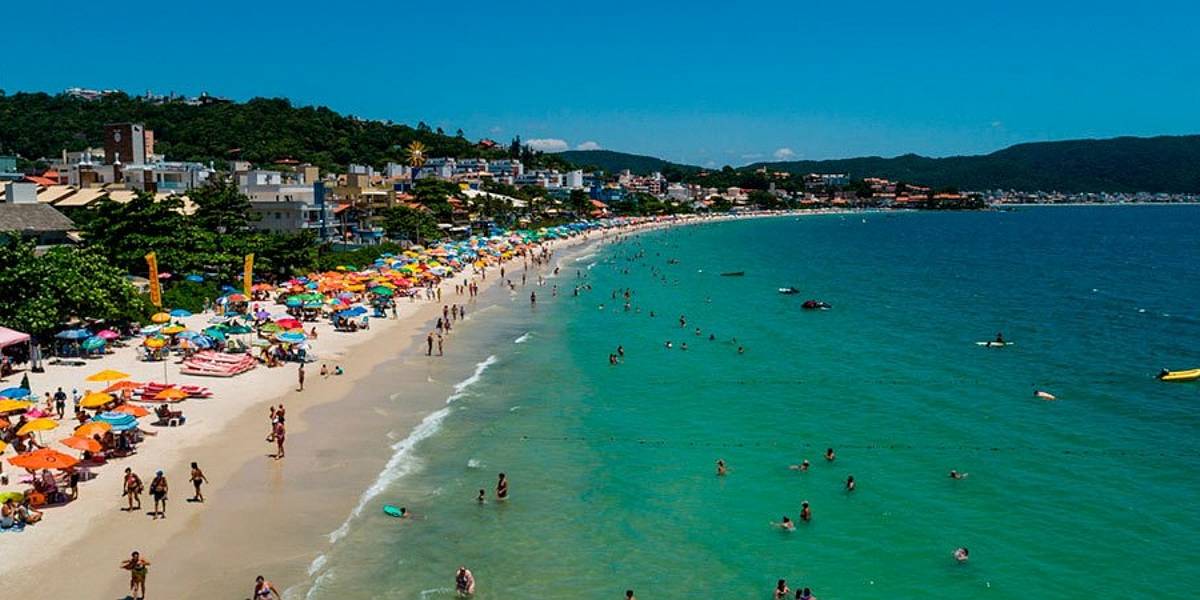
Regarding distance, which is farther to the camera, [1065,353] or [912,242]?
[912,242]

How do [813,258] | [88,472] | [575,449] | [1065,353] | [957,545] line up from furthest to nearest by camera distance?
[813,258], [1065,353], [575,449], [88,472], [957,545]

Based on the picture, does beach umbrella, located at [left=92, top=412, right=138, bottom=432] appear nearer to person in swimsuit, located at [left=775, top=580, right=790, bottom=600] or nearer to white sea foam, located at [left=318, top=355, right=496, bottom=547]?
white sea foam, located at [left=318, top=355, right=496, bottom=547]

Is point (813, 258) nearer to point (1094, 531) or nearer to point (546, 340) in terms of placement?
point (546, 340)

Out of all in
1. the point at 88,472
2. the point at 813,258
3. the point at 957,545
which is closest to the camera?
the point at 957,545

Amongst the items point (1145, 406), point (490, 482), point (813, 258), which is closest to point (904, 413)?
point (1145, 406)

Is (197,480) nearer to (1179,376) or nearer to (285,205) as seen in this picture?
(1179,376)
